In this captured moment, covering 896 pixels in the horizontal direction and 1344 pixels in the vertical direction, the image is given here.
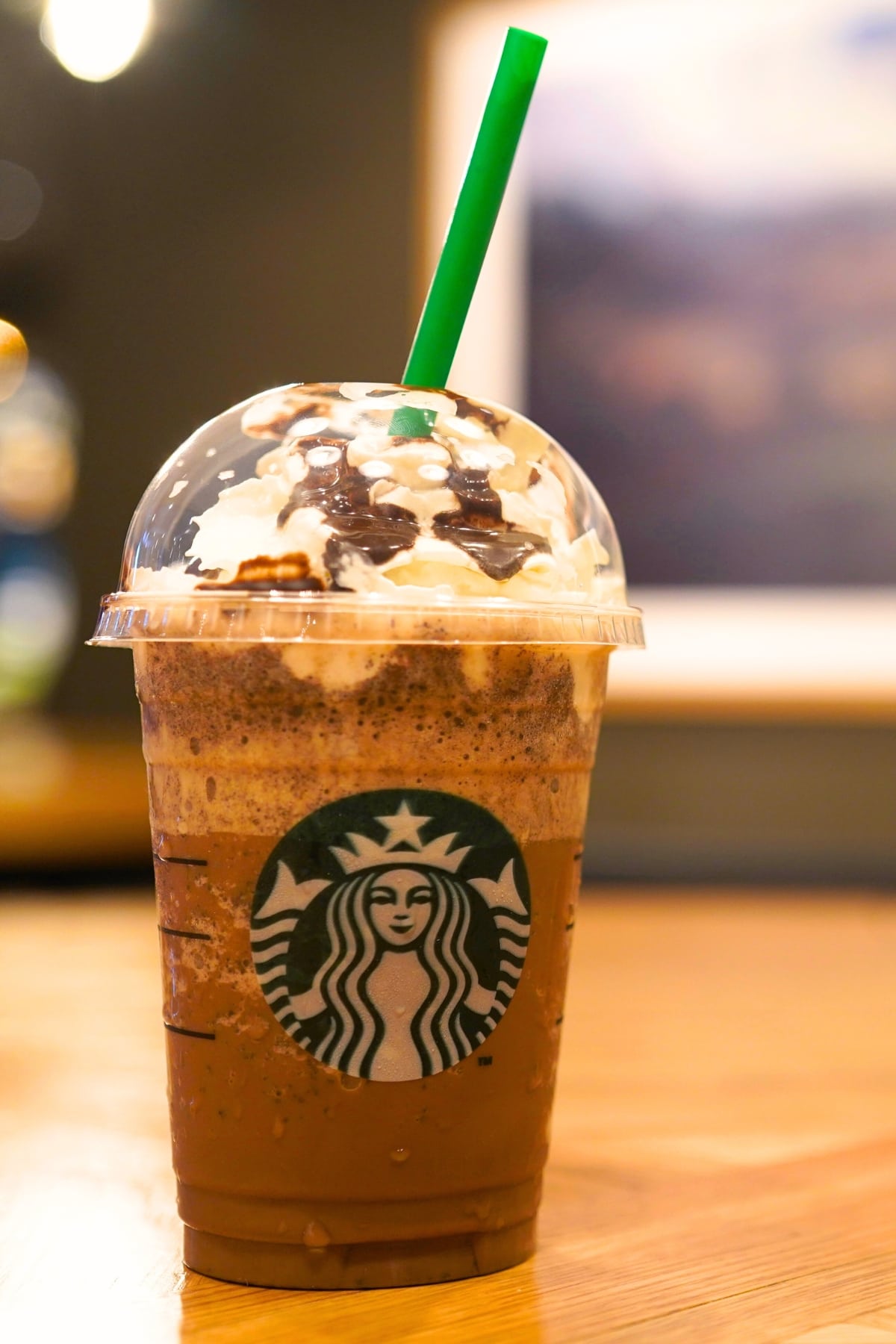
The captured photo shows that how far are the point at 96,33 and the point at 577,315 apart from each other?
1.32 metres

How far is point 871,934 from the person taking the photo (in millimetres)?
2252

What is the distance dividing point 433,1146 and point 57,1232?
0.76 ft

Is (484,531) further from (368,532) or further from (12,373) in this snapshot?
(12,373)

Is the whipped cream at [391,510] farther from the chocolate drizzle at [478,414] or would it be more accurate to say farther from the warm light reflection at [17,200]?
the warm light reflection at [17,200]

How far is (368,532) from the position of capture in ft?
2.48

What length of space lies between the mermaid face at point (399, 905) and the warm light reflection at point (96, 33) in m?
3.22

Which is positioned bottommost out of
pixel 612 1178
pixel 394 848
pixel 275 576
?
pixel 612 1178

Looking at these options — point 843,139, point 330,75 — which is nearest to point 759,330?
point 843,139

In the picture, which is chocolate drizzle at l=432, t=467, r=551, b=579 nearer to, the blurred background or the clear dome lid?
the clear dome lid

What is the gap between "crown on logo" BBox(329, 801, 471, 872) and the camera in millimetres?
740

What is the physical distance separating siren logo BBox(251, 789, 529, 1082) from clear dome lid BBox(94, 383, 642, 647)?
10 centimetres

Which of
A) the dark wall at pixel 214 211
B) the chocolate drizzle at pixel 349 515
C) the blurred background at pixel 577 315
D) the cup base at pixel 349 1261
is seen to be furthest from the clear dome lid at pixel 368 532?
the dark wall at pixel 214 211

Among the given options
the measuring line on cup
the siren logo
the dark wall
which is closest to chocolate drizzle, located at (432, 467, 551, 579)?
the siren logo

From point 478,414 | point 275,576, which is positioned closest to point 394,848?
point 275,576
